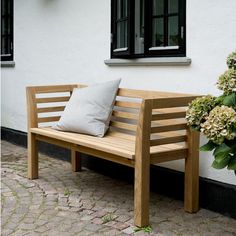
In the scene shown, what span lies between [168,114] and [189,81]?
1.72 ft

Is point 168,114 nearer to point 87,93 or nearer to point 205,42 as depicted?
point 205,42

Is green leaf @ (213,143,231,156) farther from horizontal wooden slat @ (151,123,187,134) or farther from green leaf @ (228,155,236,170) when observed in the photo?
horizontal wooden slat @ (151,123,187,134)

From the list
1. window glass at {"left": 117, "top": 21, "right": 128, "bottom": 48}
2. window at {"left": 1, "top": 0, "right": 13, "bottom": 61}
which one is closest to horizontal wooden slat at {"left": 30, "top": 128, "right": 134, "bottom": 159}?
window glass at {"left": 117, "top": 21, "right": 128, "bottom": 48}

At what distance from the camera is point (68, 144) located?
4.18 m

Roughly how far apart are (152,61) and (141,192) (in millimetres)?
1421

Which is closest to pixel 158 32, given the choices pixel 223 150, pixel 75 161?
pixel 75 161

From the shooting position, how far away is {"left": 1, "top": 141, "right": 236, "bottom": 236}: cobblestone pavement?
331 cm

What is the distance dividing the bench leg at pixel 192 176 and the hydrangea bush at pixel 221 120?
3.49 feet

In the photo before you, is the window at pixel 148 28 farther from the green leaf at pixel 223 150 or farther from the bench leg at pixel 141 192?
the green leaf at pixel 223 150

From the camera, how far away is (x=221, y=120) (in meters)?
2.33

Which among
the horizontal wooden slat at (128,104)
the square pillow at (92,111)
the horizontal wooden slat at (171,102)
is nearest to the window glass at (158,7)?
the square pillow at (92,111)

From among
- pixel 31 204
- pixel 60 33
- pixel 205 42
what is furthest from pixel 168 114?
pixel 60 33

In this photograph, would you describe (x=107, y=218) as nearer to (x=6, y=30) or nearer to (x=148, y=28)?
(x=148, y=28)

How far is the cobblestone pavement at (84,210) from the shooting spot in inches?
130
